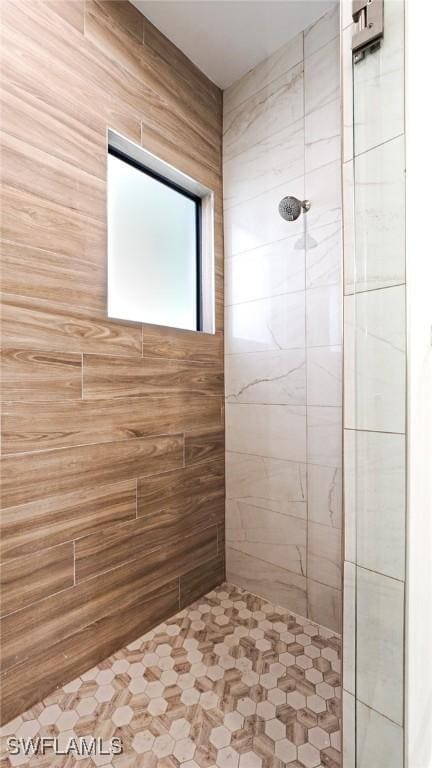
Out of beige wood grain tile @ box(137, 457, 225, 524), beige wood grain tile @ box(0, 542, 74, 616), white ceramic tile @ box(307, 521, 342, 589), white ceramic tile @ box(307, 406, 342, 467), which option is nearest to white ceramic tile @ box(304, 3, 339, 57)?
white ceramic tile @ box(307, 406, 342, 467)

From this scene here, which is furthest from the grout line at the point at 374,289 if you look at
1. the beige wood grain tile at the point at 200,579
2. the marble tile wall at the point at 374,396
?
the beige wood grain tile at the point at 200,579

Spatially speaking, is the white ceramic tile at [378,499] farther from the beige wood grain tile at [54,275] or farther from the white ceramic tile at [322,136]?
the white ceramic tile at [322,136]

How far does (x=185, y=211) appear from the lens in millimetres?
1869

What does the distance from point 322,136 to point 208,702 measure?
6.92ft

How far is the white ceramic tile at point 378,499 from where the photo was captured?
71 centimetres

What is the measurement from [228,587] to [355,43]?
6.71ft

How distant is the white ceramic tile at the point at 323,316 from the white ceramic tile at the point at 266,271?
3.7 inches

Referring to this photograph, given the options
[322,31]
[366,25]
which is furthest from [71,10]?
[366,25]

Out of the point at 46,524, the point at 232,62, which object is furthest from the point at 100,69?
the point at 46,524

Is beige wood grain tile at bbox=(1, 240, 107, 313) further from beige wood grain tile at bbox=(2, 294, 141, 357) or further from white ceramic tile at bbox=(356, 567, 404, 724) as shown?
white ceramic tile at bbox=(356, 567, 404, 724)

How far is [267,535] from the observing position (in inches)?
69.1

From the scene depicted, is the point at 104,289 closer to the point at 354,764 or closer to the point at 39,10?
the point at 39,10

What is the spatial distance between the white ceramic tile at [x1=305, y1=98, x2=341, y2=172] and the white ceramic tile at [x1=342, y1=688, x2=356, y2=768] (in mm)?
1730

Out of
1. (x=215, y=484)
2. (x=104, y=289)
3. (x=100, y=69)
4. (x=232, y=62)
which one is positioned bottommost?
(x=215, y=484)
